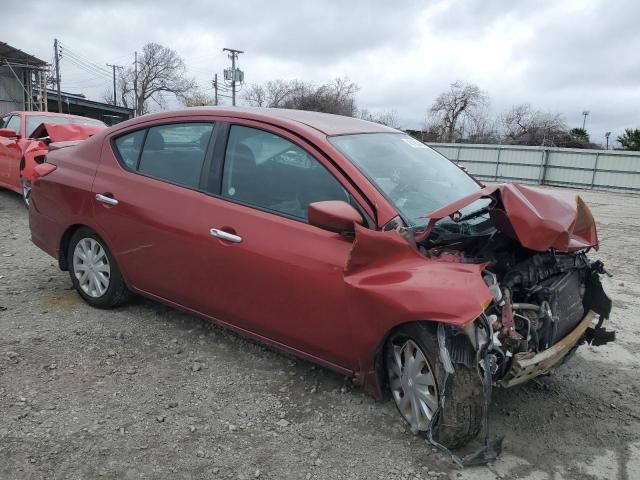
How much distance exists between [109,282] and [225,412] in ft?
5.50

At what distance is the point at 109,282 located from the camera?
405 cm

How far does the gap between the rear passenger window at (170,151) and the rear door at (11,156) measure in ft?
17.8

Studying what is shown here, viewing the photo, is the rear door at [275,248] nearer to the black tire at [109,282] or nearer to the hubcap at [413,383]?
the hubcap at [413,383]

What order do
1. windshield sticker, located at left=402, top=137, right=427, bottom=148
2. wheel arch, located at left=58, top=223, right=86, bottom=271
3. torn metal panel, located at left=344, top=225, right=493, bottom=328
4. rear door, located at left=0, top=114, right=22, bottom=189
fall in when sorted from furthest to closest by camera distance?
rear door, located at left=0, top=114, right=22, bottom=189 < wheel arch, located at left=58, top=223, right=86, bottom=271 < windshield sticker, located at left=402, top=137, right=427, bottom=148 < torn metal panel, located at left=344, top=225, right=493, bottom=328

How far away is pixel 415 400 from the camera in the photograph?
2719 mm

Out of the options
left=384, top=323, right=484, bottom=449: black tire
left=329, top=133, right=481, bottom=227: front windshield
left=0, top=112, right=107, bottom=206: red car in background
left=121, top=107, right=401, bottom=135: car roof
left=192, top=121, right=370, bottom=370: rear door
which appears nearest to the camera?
left=384, top=323, right=484, bottom=449: black tire

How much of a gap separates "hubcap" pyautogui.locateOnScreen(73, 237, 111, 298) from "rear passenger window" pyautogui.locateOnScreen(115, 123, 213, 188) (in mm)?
734

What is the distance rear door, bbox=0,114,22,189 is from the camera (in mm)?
8367

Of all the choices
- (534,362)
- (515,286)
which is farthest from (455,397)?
(515,286)

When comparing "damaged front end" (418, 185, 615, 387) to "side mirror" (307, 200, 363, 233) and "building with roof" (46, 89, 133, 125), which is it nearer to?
"side mirror" (307, 200, 363, 233)

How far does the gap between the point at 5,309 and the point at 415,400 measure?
3.36m

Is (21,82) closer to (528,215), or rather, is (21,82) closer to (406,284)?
(406,284)

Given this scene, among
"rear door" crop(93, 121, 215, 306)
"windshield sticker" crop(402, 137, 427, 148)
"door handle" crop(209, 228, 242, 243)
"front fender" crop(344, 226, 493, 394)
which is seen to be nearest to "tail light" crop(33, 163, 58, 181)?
"rear door" crop(93, 121, 215, 306)

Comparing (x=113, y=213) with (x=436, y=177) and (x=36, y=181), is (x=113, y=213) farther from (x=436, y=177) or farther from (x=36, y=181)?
(x=436, y=177)
